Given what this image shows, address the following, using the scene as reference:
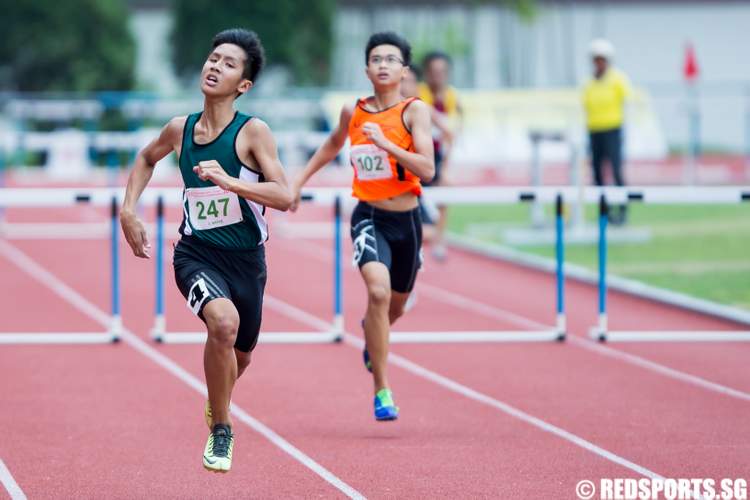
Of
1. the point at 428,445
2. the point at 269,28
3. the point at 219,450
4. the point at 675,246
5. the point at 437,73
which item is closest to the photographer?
the point at 219,450

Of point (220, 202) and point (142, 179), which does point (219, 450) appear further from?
point (142, 179)

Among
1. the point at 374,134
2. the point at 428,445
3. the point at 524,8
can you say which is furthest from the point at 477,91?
the point at 428,445

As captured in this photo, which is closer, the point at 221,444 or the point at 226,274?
the point at 221,444

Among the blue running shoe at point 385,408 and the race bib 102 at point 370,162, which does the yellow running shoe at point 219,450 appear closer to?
the blue running shoe at point 385,408

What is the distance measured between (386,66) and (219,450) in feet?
8.25

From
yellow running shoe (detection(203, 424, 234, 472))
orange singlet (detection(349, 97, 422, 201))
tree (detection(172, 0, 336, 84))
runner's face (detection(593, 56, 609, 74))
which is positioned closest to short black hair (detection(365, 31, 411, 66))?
orange singlet (detection(349, 97, 422, 201))

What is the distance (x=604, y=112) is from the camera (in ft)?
54.5

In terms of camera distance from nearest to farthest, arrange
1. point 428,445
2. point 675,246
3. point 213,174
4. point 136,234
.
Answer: point 213,174 → point 136,234 → point 428,445 → point 675,246

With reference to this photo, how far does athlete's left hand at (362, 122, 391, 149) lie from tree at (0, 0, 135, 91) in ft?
89.8

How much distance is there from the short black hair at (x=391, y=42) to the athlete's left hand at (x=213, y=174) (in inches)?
84.5

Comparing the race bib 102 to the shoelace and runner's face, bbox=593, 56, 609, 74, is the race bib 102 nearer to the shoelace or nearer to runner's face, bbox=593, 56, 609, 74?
the shoelace

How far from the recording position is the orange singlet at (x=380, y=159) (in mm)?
7578

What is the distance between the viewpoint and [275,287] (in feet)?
43.9

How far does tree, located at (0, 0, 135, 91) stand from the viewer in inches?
1331
